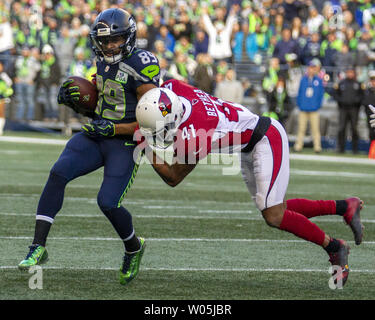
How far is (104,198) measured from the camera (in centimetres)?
522

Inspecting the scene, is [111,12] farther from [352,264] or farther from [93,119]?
[352,264]

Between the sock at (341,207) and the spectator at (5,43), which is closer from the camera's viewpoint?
the sock at (341,207)

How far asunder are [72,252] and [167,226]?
1.66 meters

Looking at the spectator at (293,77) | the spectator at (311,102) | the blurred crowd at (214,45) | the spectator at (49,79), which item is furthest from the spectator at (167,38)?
the spectator at (311,102)

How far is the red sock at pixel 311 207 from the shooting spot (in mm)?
5793

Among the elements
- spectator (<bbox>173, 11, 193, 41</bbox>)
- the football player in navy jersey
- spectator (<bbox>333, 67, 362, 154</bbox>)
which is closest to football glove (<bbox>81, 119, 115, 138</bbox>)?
the football player in navy jersey

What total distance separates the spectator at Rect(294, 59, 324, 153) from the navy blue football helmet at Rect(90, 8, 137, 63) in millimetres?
12363

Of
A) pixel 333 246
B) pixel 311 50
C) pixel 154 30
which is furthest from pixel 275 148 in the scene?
pixel 154 30

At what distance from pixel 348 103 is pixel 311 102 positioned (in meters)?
0.84

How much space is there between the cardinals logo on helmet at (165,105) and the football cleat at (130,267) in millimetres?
967

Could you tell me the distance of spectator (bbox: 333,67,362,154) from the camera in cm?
1780

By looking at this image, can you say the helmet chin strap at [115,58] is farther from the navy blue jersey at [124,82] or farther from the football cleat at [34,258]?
the football cleat at [34,258]

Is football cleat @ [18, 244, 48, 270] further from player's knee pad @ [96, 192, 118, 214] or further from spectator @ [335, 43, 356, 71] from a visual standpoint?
spectator @ [335, 43, 356, 71]
